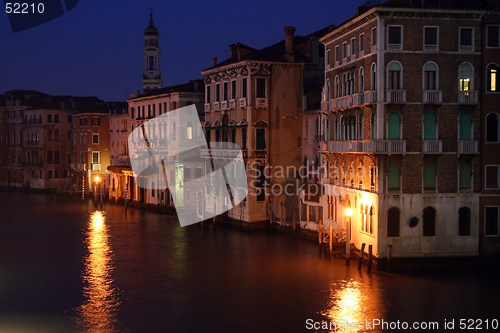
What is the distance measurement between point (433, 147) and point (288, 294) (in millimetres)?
7620

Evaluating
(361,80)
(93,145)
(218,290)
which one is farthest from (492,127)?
(93,145)

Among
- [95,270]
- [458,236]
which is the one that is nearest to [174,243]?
[95,270]

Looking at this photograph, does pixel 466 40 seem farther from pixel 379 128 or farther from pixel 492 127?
pixel 379 128

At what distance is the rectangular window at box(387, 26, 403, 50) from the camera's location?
83.7 ft

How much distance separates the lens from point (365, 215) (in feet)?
89.4

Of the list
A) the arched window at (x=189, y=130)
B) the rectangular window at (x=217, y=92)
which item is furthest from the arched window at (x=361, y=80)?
the arched window at (x=189, y=130)

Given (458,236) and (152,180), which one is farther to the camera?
(152,180)

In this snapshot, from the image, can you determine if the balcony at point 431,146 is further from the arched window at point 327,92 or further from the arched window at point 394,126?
the arched window at point 327,92

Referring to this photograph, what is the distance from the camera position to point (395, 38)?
25562 mm

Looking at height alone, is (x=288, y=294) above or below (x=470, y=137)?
below

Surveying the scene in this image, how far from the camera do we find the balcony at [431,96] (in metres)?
25.7

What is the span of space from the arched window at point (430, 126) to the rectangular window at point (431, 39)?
2.34 metres

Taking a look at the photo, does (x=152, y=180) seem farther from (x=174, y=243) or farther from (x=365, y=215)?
(x=365, y=215)

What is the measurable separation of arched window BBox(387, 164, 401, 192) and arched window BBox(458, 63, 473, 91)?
374 centimetres
